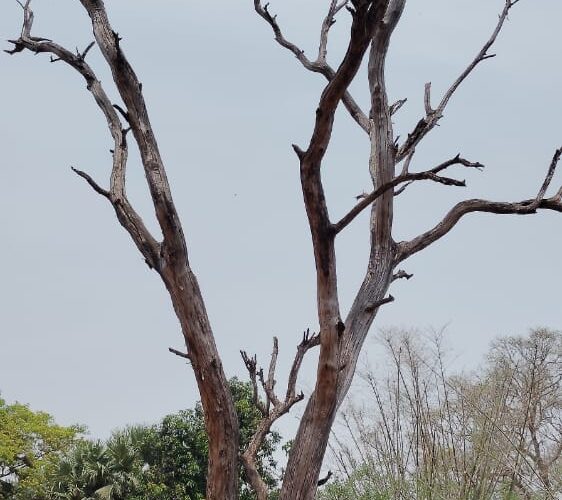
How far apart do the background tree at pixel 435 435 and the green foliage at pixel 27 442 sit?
9684mm

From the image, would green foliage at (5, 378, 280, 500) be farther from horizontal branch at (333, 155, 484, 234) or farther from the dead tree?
horizontal branch at (333, 155, 484, 234)

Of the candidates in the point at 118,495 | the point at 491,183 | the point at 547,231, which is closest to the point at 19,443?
the point at 118,495

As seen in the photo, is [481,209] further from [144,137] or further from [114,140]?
[114,140]

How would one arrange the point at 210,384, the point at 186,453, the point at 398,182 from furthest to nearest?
1. the point at 186,453
2. the point at 210,384
3. the point at 398,182

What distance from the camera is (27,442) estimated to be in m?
14.8

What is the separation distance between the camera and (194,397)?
1146 centimetres

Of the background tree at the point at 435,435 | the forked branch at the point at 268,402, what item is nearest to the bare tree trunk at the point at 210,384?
the forked branch at the point at 268,402

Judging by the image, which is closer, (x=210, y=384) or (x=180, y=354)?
(x=210, y=384)

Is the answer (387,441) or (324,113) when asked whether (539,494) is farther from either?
(324,113)

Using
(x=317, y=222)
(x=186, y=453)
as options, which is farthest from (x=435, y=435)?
(x=186, y=453)

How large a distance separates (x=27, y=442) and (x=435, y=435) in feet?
39.2

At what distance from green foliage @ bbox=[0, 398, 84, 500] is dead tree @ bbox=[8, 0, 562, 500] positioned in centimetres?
1159

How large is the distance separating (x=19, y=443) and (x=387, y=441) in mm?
11459

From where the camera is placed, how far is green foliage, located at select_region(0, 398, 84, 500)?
14.1 m
